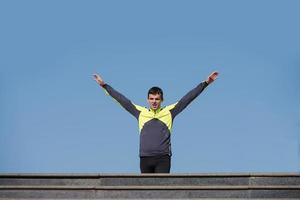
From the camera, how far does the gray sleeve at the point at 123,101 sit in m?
9.70

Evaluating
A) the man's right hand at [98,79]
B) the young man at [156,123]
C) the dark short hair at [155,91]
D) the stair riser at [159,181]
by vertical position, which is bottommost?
the stair riser at [159,181]

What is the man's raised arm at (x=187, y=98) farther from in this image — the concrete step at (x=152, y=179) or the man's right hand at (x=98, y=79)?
the concrete step at (x=152, y=179)

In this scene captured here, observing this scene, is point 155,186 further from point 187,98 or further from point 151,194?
point 187,98

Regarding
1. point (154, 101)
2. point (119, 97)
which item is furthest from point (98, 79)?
A: point (154, 101)

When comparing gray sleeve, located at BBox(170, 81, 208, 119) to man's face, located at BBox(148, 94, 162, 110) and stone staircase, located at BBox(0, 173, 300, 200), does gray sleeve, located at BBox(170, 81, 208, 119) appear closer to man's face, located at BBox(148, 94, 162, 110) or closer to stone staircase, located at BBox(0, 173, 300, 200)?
man's face, located at BBox(148, 94, 162, 110)

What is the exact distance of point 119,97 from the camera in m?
9.84

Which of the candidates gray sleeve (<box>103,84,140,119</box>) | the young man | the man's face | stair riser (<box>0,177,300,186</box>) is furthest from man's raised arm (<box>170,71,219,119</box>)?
stair riser (<box>0,177,300,186</box>)

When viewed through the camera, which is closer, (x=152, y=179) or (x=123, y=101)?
(x=152, y=179)

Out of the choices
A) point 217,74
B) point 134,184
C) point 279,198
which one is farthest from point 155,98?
point 279,198

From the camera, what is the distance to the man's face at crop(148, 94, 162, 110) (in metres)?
9.32

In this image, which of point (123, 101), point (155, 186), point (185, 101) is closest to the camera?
point (155, 186)

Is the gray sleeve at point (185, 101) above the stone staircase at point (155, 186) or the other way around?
above

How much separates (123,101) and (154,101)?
631 millimetres

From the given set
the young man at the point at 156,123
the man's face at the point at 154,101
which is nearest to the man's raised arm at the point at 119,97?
the young man at the point at 156,123
